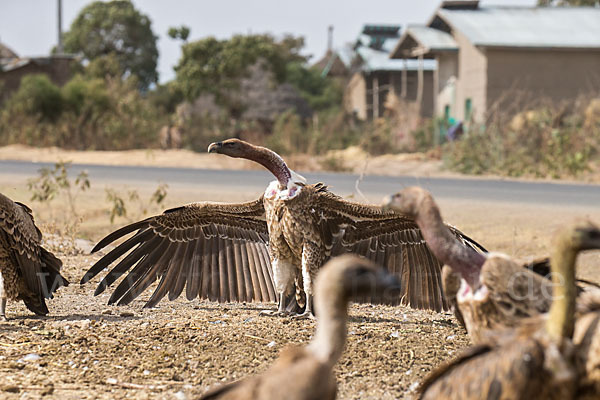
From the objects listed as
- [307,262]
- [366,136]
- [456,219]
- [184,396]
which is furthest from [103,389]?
[366,136]

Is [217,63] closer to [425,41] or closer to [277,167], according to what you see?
[425,41]

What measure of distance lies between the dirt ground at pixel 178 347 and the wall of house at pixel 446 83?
22042mm

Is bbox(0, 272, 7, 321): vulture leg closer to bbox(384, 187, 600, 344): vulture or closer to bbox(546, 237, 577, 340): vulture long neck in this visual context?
bbox(384, 187, 600, 344): vulture

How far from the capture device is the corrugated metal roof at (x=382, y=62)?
3478 cm

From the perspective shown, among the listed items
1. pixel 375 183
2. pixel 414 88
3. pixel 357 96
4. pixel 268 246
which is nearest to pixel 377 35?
pixel 357 96

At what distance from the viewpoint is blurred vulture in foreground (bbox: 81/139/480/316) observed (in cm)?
601

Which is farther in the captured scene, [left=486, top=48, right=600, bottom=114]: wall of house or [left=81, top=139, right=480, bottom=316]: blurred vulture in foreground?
[left=486, top=48, right=600, bottom=114]: wall of house

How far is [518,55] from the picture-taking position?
24922 mm

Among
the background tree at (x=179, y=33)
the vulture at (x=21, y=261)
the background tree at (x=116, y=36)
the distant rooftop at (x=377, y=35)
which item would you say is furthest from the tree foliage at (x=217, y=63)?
the vulture at (x=21, y=261)

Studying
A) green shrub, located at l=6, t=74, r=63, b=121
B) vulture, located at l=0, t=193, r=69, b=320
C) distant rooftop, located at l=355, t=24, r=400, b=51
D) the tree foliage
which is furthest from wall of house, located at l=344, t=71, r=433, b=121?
vulture, located at l=0, t=193, r=69, b=320

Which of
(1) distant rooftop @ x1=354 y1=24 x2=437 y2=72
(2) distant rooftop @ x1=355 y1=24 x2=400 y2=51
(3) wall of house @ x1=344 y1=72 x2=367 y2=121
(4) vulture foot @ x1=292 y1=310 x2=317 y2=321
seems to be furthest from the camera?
(2) distant rooftop @ x1=355 y1=24 x2=400 y2=51

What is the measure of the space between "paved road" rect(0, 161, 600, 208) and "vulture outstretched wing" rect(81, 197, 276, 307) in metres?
6.23

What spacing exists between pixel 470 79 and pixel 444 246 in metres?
23.3

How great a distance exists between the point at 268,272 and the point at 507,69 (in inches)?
782
